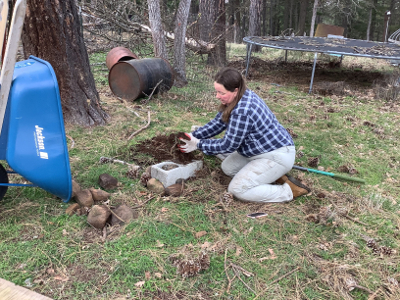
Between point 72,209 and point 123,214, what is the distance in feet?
1.39

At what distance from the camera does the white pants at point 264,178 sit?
9.73 ft

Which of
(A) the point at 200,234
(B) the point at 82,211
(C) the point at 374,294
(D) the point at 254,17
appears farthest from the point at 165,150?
(D) the point at 254,17

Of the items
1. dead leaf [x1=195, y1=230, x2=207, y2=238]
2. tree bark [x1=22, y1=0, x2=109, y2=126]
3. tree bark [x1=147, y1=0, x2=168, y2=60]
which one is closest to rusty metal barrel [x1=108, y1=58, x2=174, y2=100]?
tree bark [x1=147, y1=0, x2=168, y2=60]

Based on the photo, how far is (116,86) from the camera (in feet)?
19.3

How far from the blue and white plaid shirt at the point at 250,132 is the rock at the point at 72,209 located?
123cm

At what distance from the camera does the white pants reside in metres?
2.97

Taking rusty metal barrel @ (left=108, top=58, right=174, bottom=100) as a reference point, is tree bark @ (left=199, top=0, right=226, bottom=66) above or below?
above

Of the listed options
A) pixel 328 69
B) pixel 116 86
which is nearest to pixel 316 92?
pixel 328 69

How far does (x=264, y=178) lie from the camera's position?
3031 millimetres

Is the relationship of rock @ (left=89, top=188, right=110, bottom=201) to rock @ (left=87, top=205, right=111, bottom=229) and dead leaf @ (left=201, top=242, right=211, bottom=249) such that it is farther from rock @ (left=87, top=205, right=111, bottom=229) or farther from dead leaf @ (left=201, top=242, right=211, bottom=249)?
dead leaf @ (left=201, top=242, right=211, bottom=249)

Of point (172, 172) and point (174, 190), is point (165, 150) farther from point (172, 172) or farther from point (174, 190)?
point (174, 190)

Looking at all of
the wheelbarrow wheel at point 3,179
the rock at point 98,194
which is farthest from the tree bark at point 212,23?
the wheelbarrow wheel at point 3,179

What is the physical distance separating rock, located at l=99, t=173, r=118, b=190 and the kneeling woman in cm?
76

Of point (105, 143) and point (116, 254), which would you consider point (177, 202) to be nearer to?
point (116, 254)
